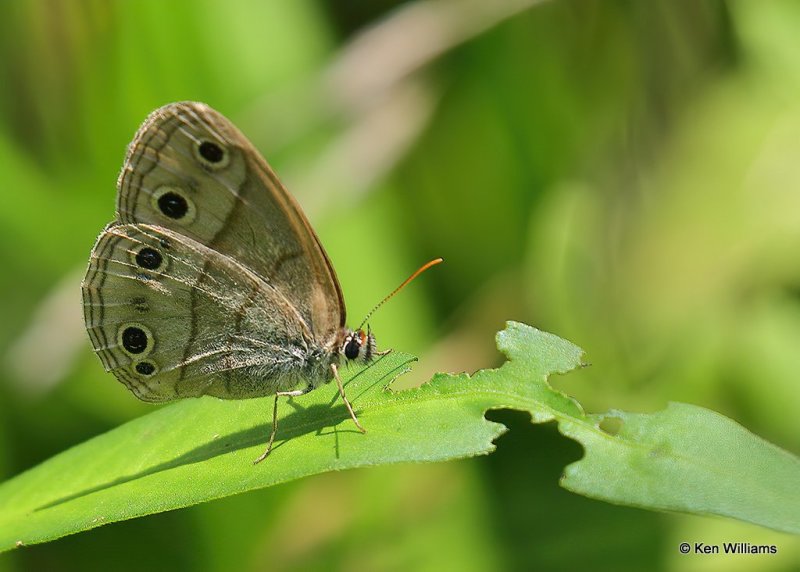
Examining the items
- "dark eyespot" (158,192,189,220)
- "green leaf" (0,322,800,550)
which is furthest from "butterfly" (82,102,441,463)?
"green leaf" (0,322,800,550)

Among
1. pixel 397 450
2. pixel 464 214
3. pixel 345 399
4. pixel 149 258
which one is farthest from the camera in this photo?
pixel 464 214

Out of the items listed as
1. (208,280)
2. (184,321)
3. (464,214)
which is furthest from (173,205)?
(464,214)

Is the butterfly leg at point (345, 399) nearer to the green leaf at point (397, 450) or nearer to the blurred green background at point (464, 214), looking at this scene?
the green leaf at point (397, 450)

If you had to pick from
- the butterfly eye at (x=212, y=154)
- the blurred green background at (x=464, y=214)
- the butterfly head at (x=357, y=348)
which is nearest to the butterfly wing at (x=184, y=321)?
the butterfly head at (x=357, y=348)

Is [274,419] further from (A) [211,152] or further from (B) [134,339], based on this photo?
(A) [211,152]

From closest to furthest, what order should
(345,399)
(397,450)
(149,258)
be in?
(397,450), (345,399), (149,258)

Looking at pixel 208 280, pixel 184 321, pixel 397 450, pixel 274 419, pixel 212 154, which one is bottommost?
pixel 397 450

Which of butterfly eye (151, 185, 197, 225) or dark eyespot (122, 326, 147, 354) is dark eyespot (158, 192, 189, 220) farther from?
dark eyespot (122, 326, 147, 354)
